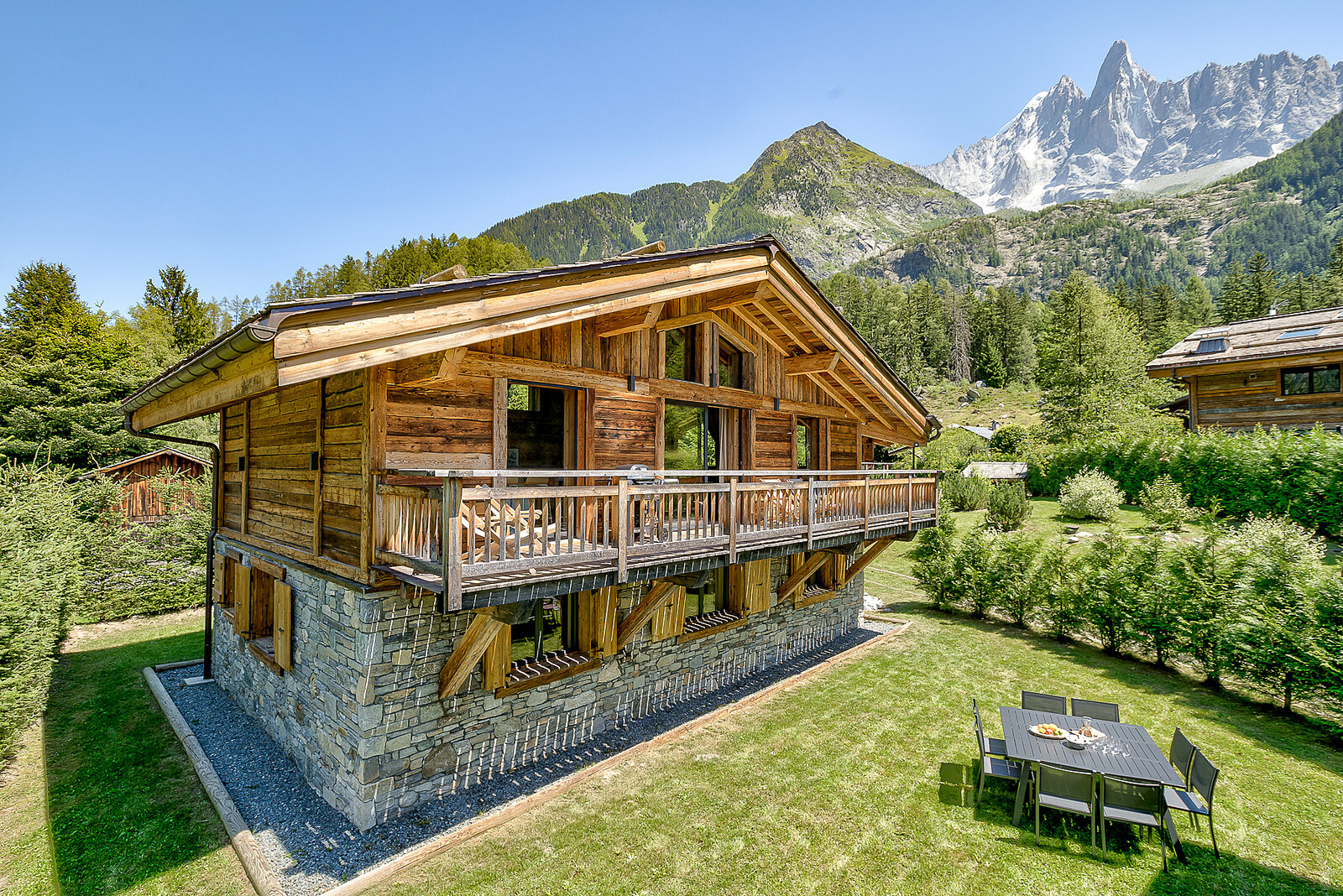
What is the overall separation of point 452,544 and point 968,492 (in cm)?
2750

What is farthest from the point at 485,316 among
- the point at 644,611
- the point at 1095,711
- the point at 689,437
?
the point at 1095,711

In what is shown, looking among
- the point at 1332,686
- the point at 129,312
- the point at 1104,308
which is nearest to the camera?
the point at 1332,686

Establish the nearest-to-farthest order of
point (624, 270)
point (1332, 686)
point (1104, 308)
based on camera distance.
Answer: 1. point (624, 270)
2. point (1332, 686)
3. point (1104, 308)

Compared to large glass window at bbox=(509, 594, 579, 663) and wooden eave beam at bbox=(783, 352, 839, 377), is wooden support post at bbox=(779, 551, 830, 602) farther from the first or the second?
large glass window at bbox=(509, 594, 579, 663)

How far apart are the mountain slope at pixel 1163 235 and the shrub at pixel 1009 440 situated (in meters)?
103

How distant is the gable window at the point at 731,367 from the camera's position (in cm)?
1092

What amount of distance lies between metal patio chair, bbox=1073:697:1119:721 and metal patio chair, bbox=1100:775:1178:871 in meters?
1.52

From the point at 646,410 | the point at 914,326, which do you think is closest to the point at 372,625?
the point at 646,410

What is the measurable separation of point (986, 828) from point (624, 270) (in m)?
8.49

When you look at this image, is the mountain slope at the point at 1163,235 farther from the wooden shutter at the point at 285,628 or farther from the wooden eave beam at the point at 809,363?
the wooden shutter at the point at 285,628

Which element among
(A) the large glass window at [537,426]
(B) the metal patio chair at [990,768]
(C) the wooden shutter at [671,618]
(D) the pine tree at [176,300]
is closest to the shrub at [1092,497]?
(B) the metal patio chair at [990,768]

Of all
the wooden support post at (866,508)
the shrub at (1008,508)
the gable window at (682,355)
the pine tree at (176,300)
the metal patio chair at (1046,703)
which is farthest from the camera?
the pine tree at (176,300)

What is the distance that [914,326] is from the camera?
73.9 m

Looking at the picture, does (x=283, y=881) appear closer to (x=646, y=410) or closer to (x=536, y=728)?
(x=536, y=728)
